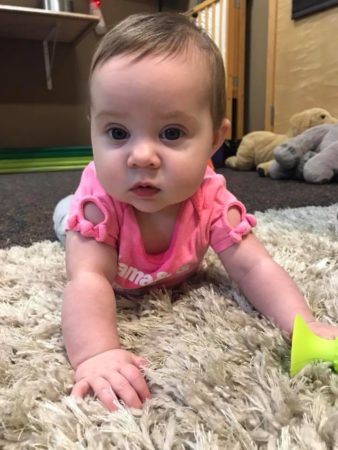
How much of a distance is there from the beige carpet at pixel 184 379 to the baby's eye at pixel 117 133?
0.19 metres

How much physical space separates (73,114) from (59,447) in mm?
2905

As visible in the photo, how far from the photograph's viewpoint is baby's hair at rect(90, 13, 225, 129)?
0.49 metres

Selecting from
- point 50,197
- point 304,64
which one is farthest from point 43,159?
point 304,64

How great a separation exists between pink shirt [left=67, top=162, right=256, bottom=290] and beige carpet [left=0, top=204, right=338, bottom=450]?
0.03 meters

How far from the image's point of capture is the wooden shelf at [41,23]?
7.39 feet

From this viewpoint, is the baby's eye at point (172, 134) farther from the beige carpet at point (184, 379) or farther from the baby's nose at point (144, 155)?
the beige carpet at point (184, 379)

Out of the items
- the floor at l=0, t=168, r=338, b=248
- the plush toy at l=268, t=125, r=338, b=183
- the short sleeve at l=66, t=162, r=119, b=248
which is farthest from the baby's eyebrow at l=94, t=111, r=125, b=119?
the plush toy at l=268, t=125, r=338, b=183

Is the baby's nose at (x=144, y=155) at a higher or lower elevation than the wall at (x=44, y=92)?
higher

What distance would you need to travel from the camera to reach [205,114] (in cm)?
51

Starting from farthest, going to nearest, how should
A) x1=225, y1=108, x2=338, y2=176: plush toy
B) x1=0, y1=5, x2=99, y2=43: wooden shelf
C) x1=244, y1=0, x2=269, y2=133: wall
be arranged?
x1=244, y1=0, x2=269, y2=133: wall
x1=0, y1=5, x2=99, y2=43: wooden shelf
x1=225, y1=108, x2=338, y2=176: plush toy

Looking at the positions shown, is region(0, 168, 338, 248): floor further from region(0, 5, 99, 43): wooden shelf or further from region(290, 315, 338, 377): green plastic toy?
region(0, 5, 99, 43): wooden shelf

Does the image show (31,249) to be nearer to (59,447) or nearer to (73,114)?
(59,447)

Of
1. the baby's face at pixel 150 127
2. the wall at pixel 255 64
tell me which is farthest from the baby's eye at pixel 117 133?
the wall at pixel 255 64

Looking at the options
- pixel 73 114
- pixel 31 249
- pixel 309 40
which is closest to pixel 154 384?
pixel 31 249
